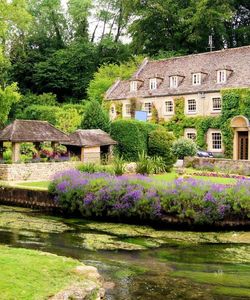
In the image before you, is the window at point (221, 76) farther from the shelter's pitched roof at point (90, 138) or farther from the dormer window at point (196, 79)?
the shelter's pitched roof at point (90, 138)

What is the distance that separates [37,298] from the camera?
25.0 feet

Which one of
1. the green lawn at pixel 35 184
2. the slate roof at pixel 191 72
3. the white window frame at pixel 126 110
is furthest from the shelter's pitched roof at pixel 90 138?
the white window frame at pixel 126 110

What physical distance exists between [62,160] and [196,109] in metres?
15.8

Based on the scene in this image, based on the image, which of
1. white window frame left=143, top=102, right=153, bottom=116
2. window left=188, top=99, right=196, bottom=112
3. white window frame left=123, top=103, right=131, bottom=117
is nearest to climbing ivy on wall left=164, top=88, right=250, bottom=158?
window left=188, top=99, right=196, bottom=112

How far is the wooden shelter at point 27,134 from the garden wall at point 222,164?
9295 millimetres

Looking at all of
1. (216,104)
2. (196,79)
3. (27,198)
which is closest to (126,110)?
(196,79)

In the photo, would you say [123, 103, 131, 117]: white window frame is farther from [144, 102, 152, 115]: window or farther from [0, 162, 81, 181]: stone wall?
[0, 162, 81, 181]: stone wall

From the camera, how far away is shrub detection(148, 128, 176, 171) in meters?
31.7

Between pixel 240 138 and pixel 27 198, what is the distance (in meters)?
20.8

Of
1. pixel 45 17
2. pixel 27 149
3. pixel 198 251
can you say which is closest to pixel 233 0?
pixel 45 17

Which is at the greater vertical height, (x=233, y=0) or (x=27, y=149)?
(x=233, y=0)

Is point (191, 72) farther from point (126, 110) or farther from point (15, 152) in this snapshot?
point (15, 152)

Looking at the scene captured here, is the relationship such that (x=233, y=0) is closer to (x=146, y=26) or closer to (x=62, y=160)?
(x=146, y=26)

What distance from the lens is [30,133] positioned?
90.7 feet
